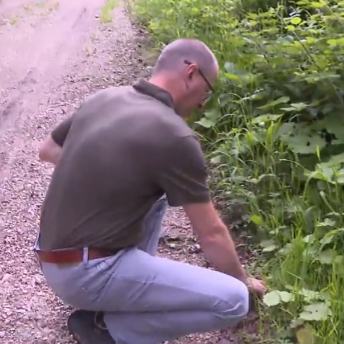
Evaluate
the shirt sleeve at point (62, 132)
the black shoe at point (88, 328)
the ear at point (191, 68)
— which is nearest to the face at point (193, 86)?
the ear at point (191, 68)

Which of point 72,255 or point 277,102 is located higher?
point 72,255

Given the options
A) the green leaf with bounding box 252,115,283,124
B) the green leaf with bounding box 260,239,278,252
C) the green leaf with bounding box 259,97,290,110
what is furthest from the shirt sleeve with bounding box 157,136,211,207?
the green leaf with bounding box 259,97,290,110

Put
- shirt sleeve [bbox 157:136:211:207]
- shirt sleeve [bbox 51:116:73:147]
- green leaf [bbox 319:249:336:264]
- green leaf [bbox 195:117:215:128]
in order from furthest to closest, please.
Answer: green leaf [bbox 195:117:215:128] < green leaf [bbox 319:249:336:264] < shirt sleeve [bbox 51:116:73:147] < shirt sleeve [bbox 157:136:211:207]

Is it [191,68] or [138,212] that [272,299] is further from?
[191,68]

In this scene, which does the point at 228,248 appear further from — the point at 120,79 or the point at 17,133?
the point at 120,79

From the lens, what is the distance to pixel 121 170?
8.33 ft

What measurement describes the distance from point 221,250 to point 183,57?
0.79m

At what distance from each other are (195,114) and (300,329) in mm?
2558

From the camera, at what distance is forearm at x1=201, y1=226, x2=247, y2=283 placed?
2.63 metres

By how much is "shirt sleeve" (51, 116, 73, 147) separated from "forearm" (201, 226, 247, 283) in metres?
0.83

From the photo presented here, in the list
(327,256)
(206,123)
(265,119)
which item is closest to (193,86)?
(327,256)

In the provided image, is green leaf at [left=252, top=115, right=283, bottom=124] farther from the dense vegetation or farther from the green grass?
the green grass

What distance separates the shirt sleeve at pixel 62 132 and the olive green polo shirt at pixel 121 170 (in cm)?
27

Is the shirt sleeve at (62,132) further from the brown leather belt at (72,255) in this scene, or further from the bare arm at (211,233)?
the bare arm at (211,233)
